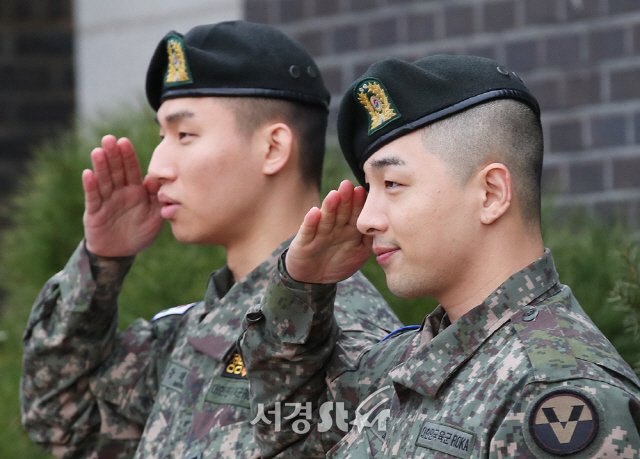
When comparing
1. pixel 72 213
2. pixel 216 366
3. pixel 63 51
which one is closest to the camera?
pixel 216 366

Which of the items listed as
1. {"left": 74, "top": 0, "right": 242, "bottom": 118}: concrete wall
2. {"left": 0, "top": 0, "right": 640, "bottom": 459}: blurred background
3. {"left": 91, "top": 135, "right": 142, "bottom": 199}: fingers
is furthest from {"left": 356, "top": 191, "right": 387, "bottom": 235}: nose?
{"left": 74, "top": 0, "right": 242, "bottom": 118}: concrete wall

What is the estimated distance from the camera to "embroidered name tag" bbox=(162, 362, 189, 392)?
251 cm

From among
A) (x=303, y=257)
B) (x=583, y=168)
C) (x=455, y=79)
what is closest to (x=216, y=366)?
(x=303, y=257)

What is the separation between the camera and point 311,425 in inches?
83.4

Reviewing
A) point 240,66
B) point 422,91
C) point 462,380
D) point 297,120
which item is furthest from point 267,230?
point 462,380

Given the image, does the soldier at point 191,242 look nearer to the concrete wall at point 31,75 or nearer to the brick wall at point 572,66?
the brick wall at point 572,66

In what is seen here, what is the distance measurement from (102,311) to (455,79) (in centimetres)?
148

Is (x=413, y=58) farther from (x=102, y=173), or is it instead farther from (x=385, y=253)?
(x=385, y=253)

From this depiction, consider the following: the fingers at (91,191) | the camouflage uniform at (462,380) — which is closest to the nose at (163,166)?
the fingers at (91,191)

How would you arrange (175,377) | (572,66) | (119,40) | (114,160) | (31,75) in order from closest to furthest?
(175,377) → (114,160) → (572,66) → (119,40) → (31,75)

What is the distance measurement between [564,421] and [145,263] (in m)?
2.79

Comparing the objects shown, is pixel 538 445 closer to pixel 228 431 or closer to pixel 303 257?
pixel 303 257

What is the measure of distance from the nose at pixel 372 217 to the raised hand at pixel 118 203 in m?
1.13

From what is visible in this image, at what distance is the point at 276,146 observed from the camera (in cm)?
258
